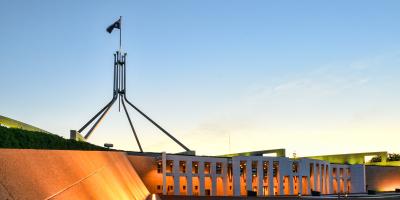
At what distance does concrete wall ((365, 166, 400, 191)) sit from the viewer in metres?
71.8

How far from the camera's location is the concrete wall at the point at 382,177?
71.8 meters

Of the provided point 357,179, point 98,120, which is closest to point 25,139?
point 98,120

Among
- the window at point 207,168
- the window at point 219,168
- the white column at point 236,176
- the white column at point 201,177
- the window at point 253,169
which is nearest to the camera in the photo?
the white column at point 201,177

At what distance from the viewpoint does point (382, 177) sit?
7269 cm

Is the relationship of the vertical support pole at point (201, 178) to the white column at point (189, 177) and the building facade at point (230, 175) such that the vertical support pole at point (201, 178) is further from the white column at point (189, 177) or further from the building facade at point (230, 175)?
the white column at point (189, 177)

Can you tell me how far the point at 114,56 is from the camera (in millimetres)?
57000

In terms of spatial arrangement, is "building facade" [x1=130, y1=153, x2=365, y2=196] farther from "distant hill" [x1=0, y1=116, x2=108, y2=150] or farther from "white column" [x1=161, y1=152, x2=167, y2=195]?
"distant hill" [x1=0, y1=116, x2=108, y2=150]

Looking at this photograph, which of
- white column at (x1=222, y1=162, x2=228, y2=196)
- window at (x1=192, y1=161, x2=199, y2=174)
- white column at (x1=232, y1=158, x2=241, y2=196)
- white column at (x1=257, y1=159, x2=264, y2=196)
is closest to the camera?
window at (x1=192, y1=161, x2=199, y2=174)

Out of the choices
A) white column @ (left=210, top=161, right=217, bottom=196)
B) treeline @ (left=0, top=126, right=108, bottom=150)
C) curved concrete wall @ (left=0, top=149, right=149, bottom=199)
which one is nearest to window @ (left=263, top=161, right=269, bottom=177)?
white column @ (left=210, top=161, right=217, bottom=196)

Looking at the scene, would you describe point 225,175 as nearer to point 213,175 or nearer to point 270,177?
point 213,175

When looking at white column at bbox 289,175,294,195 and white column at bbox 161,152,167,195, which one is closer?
white column at bbox 161,152,167,195

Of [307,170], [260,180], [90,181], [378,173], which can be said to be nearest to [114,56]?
[260,180]

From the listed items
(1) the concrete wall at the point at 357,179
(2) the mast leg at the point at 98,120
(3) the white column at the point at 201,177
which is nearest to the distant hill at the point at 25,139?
(3) the white column at the point at 201,177

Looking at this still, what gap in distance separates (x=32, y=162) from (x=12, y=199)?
4.53ft
